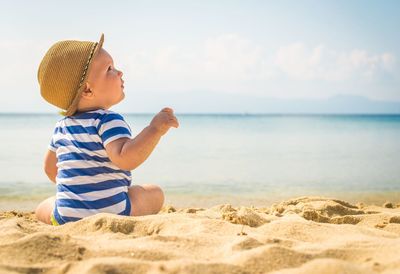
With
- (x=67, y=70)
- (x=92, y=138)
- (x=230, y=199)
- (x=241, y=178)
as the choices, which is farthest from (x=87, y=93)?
(x=241, y=178)

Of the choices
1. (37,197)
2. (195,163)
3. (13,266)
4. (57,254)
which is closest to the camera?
(13,266)

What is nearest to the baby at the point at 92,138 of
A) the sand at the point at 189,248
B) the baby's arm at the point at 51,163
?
the baby's arm at the point at 51,163

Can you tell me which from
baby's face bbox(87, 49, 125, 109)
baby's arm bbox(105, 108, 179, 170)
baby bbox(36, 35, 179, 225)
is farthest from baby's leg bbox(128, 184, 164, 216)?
baby's face bbox(87, 49, 125, 109)

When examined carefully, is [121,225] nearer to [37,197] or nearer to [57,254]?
[57,254]

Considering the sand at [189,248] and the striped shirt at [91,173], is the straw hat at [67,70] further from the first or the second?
the sand at [189,248]

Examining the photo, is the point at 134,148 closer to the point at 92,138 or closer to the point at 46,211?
the point at 92,138

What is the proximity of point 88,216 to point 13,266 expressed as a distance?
2.93ft

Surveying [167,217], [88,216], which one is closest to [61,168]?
[88,216]

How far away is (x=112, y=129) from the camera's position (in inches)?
99.7

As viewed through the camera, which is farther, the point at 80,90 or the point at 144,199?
the point at 144,199

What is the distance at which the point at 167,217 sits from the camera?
7.98 ft

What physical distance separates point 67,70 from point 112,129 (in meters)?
0.49

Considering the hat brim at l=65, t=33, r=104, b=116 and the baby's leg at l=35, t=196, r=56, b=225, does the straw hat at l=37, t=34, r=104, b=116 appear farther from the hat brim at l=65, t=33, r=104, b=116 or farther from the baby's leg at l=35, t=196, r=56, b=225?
the baby's leg at l=35, t=196, r=56, b=225

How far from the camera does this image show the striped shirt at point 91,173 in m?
2.56
